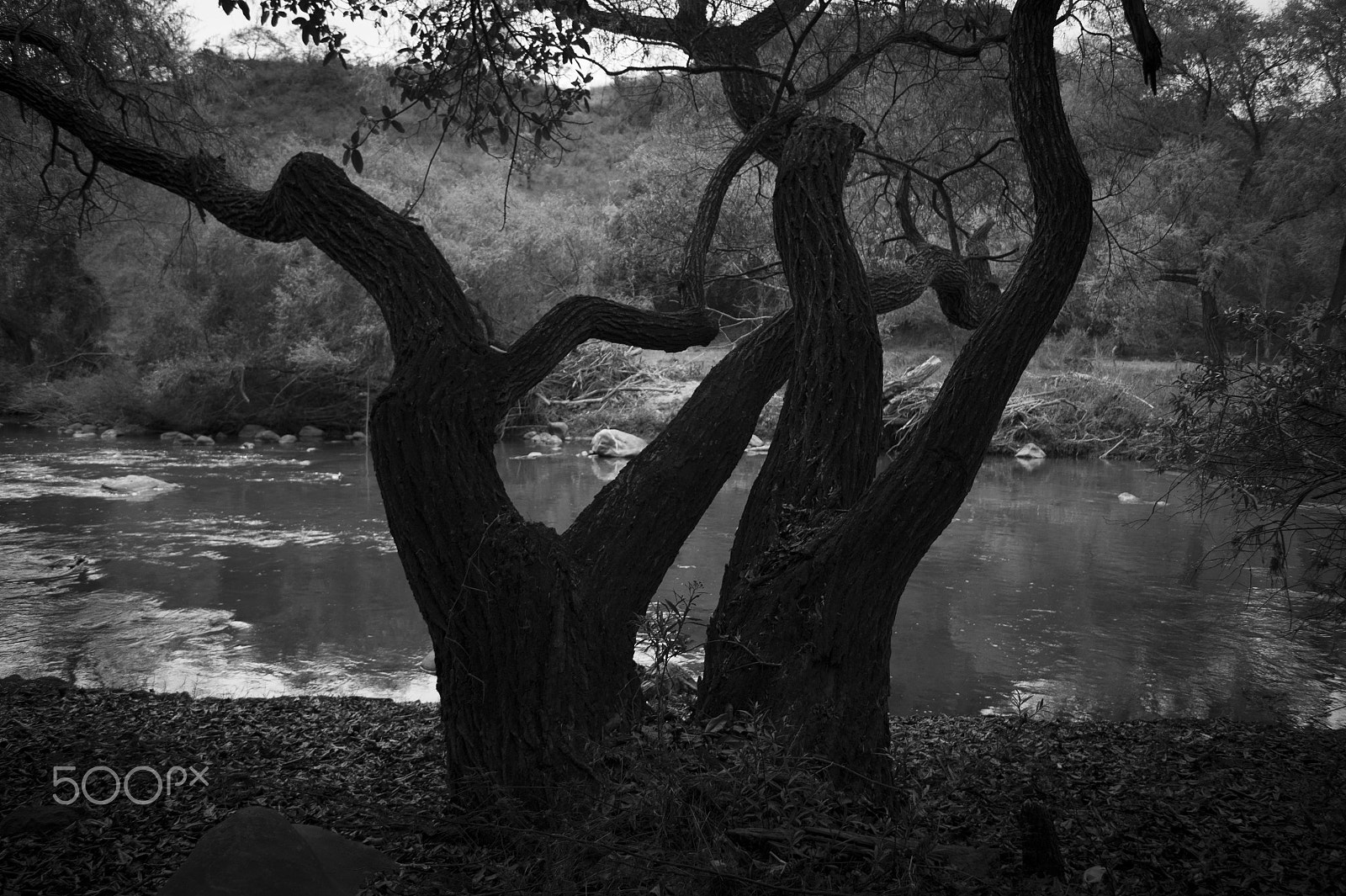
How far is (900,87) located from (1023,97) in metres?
4.97

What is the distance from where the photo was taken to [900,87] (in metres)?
7.74

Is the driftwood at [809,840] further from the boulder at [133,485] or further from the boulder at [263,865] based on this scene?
the boulder at [133,485]

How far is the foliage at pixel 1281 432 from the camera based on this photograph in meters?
3.78

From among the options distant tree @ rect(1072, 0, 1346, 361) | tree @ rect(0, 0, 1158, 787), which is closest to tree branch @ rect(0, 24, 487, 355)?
tree @ rect(0, 0, 1158, 787)

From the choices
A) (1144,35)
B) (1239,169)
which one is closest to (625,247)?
(1239,169)

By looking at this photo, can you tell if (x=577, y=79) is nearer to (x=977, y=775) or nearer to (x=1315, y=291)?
(x=977, y=775)

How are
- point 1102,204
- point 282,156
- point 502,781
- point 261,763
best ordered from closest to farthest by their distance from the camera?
point 502,781 < point 261,763 < point 1102,204 < point 282,156

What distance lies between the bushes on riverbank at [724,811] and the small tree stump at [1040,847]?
0.18 ft

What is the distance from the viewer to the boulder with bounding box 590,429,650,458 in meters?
17.7

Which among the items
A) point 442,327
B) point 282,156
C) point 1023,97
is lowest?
point 442,327

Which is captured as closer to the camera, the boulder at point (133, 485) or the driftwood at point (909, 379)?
the boulder at point (133, 485)

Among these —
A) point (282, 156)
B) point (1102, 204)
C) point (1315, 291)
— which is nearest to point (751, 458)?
point (1102, 204)

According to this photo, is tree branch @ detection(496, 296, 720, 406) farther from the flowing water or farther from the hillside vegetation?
the hillside vegetation

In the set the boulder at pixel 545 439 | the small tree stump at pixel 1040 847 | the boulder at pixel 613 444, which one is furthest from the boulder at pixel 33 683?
the boulder at pixel 545 439
